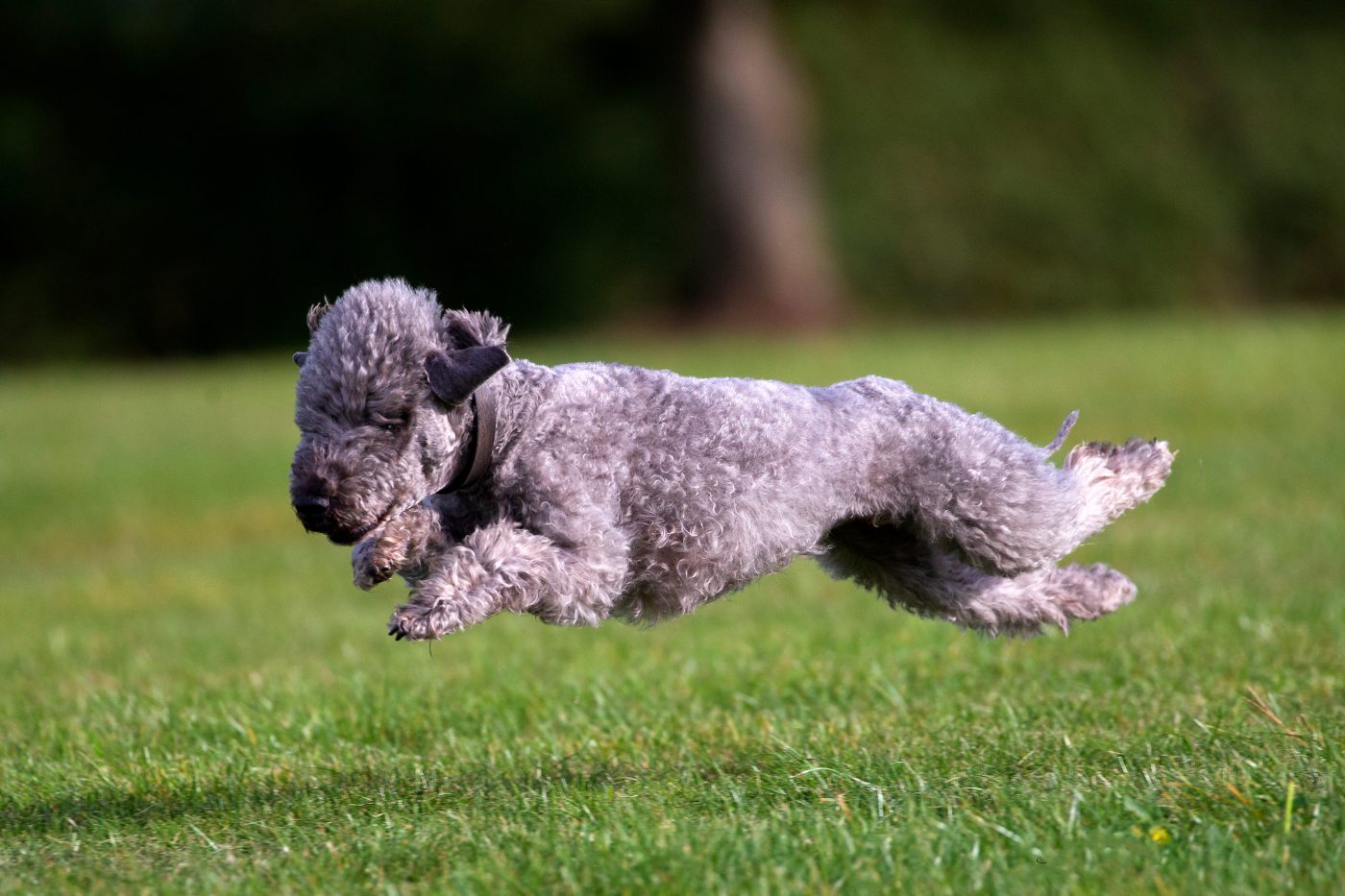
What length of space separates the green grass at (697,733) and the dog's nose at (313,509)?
38.7 inches

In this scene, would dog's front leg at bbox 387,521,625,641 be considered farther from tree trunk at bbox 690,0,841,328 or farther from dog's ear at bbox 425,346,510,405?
tree trunk at bbox 690,0,841,328

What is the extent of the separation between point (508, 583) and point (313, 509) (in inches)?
22.2

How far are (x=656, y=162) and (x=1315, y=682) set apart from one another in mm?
24067

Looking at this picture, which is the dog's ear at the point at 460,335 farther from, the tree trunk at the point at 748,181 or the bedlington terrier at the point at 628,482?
the tree trunk at the point at 748,181

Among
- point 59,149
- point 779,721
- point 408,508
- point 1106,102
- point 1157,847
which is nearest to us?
point 1157,847

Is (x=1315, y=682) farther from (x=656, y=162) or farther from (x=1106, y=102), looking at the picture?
(x=1106, y=102)

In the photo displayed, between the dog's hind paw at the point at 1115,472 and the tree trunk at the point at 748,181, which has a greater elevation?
the tree trunk at the point at 748,181

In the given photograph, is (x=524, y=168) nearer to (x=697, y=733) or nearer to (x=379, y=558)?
(x=697, y=733)

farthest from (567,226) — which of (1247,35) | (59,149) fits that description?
(1247,35)

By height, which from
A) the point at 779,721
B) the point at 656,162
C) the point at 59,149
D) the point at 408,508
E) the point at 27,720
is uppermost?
the point at 656,162

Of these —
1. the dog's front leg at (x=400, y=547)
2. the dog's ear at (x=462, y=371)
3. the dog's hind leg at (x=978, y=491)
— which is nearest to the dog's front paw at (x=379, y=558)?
the dog's front leg at (x=400, y=547)

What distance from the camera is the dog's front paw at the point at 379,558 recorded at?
4.69 metres

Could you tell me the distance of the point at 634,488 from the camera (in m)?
5.01

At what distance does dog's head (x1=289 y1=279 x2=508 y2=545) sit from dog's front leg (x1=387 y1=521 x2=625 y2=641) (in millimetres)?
250
